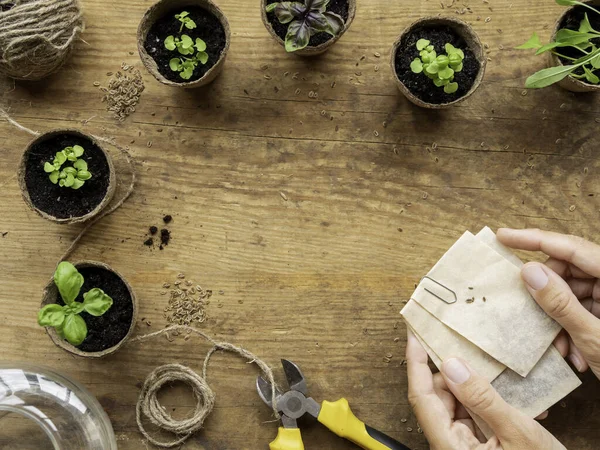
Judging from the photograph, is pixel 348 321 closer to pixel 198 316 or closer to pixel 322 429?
pixel 322 429

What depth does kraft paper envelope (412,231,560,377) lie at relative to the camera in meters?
1.56

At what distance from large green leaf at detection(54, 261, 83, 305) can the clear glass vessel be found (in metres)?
0.27

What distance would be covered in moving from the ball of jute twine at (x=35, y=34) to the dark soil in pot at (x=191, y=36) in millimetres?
211

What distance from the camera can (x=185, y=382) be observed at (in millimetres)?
1687

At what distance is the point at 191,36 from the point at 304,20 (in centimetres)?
33

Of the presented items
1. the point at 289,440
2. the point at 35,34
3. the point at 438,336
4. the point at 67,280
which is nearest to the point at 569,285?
the point at 438,336

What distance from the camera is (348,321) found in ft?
5.56

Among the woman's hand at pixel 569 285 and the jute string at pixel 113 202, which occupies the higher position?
the jute string at pixel 113 202

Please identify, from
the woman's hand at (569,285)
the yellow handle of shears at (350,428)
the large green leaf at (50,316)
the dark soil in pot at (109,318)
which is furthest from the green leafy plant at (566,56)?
the large green leaf at (50,316)

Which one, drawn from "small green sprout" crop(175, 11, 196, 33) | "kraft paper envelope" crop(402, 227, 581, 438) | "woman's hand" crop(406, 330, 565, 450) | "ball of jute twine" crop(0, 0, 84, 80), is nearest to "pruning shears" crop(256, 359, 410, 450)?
"woman's hand" crop(406, 330, 565, 450)

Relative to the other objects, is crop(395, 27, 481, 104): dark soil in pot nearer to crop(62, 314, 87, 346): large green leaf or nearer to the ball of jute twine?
the ball of jute twine

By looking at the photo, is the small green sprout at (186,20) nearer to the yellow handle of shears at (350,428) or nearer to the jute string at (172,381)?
the jute string at (172,381)

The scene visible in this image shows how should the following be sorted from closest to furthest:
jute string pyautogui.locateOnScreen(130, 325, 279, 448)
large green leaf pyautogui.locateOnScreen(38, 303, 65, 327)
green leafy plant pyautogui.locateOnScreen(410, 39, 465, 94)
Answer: large green leaf pyautogui.locateOnScreen(38, 303, 65, 327) < green leafy plant pyautogui.locateOnScreen(410, 39, 465, 94) < jute string pyautogui.locateOnScreen(130, 325, 279, 448)

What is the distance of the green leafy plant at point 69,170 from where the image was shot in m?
1.55
